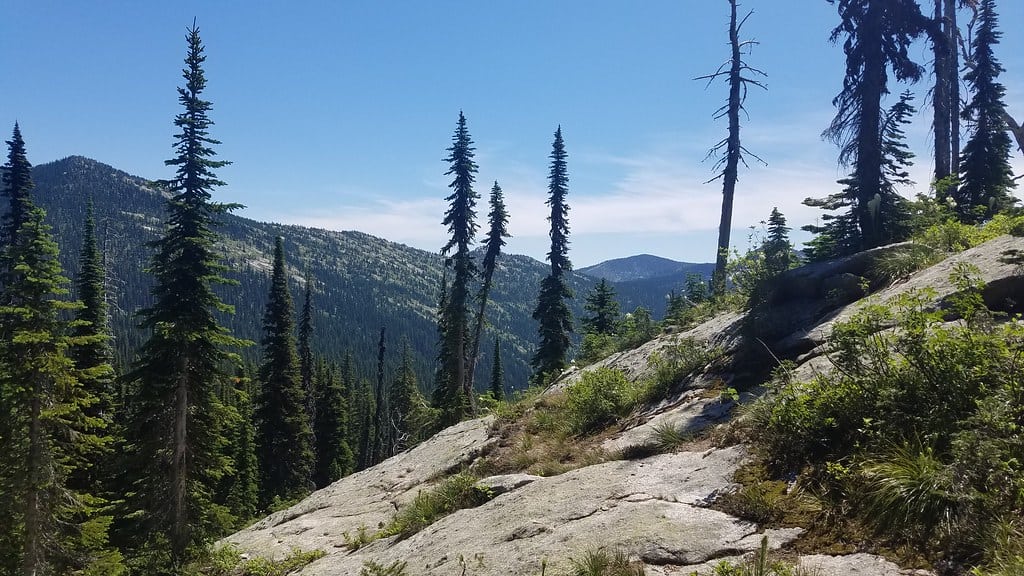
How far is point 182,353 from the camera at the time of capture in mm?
15938

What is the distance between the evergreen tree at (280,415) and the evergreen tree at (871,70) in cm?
3079

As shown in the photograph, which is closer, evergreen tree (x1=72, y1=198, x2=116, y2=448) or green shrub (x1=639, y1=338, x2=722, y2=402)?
green shrub (x1=639, y1=338, x2=722, y2=402)

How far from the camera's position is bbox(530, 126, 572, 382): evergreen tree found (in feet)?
105

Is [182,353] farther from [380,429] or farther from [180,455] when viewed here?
[380,429]

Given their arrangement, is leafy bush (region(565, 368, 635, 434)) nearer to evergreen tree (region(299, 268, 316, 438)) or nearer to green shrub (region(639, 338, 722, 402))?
green shrub (region(639, 338, 722, 402))

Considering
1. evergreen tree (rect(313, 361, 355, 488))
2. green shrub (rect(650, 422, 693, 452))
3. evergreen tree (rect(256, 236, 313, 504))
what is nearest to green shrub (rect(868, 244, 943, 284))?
green shrub (rect(650, 422, 693, 452))

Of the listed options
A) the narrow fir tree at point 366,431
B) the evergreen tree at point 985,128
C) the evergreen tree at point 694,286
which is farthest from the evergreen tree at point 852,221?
the narrow fir tree at point 366,431

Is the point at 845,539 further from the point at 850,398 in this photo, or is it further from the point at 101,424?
the point at 101,424

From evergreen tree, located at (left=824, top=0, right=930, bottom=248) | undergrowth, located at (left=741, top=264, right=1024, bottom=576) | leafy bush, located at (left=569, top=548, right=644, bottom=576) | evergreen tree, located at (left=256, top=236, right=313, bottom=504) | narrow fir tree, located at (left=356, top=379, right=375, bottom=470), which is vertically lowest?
narrow fir tree, located at (left=356, top=379, right=375, bottom=470)

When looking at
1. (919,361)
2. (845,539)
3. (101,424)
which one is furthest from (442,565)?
(101,424)

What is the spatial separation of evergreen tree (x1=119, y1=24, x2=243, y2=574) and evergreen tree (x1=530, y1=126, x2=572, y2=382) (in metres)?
19.1

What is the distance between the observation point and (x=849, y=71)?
12859 millimetres

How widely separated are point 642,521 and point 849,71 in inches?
514

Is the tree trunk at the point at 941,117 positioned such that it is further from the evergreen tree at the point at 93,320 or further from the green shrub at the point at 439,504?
the evergreen tree at the point at 93,320
